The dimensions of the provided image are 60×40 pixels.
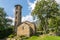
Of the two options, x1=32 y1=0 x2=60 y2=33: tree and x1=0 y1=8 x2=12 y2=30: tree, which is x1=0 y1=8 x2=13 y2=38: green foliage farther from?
x1=32 y1=0 x2=60 y2=33: tree

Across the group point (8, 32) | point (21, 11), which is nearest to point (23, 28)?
point (8, 32)

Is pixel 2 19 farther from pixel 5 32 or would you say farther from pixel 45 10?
pixel 45 10

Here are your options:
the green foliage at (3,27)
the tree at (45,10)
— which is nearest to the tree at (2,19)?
the green foliage at (3,27)

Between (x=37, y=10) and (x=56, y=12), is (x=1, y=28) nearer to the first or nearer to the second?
(x=37, y=10)

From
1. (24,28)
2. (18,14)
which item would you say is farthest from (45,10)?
(18,14)

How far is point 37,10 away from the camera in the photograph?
2414 inches

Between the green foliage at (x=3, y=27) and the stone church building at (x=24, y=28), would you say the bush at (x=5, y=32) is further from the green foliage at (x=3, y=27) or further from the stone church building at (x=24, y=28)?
the stone church building at (x=24, y=28)

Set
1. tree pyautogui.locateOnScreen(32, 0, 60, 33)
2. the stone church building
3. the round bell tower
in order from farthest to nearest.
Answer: the round bell tower
the stone church building
tree pyautogui.locateOnScreen(32, 0, 60, 33)

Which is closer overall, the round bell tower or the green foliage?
the green foliage

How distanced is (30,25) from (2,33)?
1187 centimetres

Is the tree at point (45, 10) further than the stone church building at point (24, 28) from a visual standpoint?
No

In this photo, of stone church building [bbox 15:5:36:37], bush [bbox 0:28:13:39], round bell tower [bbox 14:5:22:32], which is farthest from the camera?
round bell tower [bbox 14:5:22:32]

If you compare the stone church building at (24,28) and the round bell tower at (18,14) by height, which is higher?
the round bell tower at (18,14)

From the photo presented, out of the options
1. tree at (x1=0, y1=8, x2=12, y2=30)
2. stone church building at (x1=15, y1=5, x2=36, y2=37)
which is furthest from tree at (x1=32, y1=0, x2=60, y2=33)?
tree at (x1=0, y1=8, x2=12, y2=30)
